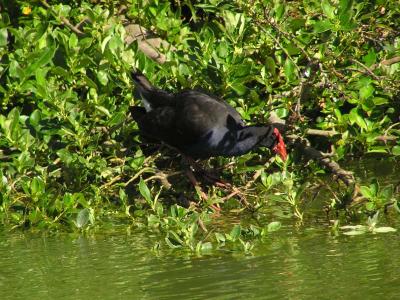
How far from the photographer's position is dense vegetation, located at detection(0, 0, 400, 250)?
711cm

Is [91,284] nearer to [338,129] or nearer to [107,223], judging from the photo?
[107,223]

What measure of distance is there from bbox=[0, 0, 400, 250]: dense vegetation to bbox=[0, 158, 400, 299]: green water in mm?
328

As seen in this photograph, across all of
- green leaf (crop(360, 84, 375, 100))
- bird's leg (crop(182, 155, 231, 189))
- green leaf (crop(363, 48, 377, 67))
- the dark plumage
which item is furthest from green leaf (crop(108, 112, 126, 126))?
green leaf (crop(363, 48, 377, 67))

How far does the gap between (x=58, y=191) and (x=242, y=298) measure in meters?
2.51

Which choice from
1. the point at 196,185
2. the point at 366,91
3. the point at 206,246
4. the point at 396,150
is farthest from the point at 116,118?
the point at 396,150

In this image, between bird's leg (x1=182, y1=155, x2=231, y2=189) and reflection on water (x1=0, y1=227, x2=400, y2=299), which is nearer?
reflection on water (x1=0, y1=227, x2=400, y2=299)

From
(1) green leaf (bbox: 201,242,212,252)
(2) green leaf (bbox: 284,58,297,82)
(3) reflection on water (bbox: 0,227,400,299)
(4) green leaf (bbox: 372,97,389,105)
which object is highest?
(2) green leaf (bbox: 284,58,297,82)

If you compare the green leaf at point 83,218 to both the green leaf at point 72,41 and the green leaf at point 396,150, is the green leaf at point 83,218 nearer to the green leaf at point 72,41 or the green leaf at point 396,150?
the green leaf at point 72,41

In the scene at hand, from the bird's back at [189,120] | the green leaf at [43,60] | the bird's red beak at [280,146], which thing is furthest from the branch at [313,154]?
the green leaf at [43,60]

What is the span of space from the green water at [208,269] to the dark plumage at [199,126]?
826mm

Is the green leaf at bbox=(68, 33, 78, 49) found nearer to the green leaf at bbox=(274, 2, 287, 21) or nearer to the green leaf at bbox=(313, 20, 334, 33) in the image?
the green leaf at bbox=(274, 2, 287, 21)

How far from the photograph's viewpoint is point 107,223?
7.10 metres

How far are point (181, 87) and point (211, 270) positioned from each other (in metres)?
2.59

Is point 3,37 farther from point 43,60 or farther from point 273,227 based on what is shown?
point 273,227
